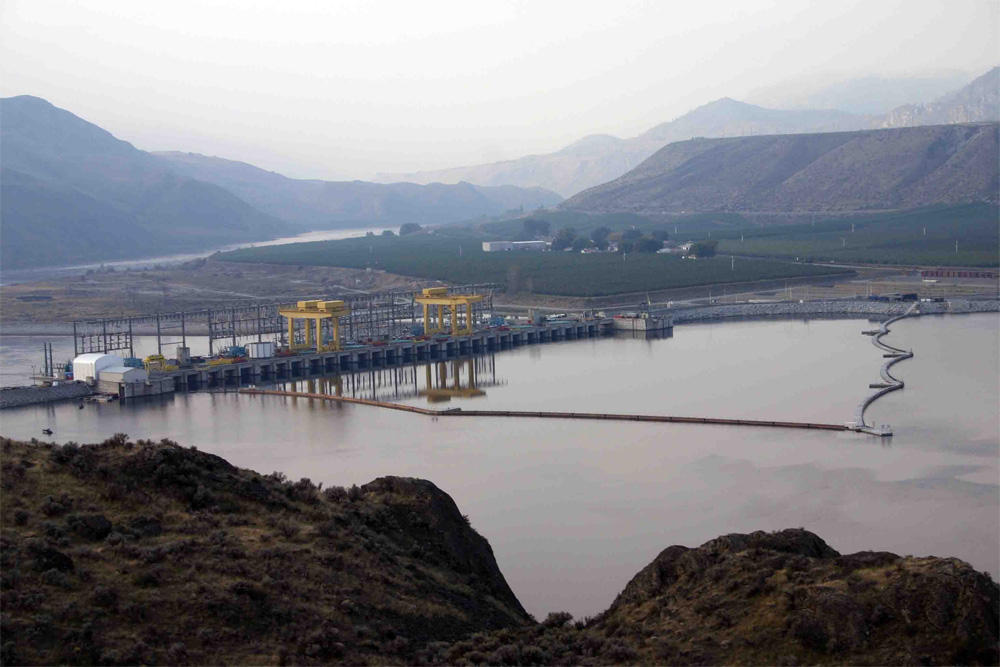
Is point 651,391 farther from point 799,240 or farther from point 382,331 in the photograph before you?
point 799,240

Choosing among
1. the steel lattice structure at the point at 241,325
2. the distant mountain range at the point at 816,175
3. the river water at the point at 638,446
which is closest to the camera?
the river water at the point at 638,446

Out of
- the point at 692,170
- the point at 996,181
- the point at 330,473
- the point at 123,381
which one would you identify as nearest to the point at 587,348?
the point at 123,381

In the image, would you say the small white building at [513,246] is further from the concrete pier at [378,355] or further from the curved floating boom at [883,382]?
the curved floating boom at [883,382]

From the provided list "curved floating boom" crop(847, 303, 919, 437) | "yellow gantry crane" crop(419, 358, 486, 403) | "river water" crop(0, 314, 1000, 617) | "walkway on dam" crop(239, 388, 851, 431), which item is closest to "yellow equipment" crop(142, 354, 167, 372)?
Result: "river water" crop(0, 314, 1000, 617)

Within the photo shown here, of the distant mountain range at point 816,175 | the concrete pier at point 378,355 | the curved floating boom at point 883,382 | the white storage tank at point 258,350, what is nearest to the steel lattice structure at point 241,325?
the concrete pier at point 378,355

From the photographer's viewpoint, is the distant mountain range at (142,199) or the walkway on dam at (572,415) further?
the distant mountain range at (142,199)

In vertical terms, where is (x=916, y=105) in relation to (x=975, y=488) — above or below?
above
